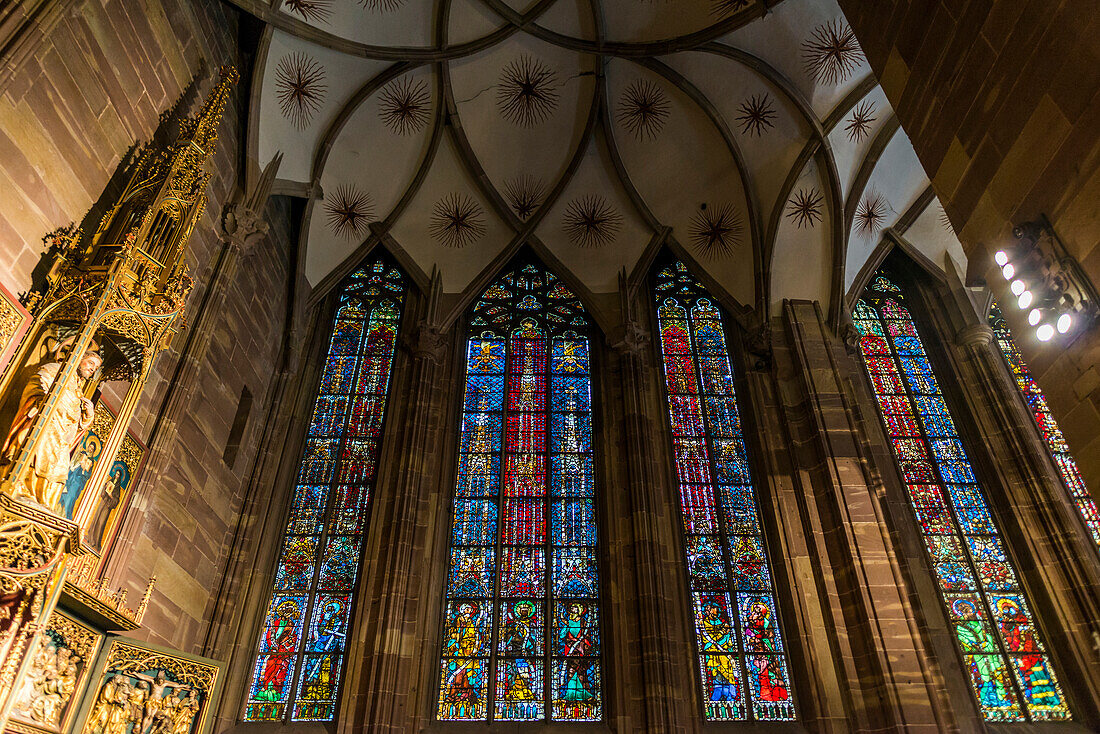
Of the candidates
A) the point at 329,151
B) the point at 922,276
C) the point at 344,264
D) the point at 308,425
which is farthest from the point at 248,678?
the point at 922,276

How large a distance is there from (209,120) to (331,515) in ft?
16.2

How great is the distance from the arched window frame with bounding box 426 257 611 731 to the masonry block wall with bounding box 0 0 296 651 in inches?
101

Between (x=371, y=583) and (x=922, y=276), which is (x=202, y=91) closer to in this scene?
(x=371, y=583)

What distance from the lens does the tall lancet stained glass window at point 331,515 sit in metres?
8.30

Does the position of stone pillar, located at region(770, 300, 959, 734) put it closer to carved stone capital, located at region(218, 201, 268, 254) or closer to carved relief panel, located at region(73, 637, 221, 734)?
carved relief panel, located at region(73, 637, 221, 734)

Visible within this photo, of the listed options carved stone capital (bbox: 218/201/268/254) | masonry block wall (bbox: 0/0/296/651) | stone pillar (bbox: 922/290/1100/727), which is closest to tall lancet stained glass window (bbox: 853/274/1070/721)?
stone pillar (bbox: 922/290/1100/727)

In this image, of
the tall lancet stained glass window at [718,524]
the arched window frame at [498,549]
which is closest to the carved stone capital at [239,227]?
the arched window frame at [498,549]

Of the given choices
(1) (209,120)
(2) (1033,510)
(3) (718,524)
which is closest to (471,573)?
(3) (718,524)

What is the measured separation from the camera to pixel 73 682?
5012mm

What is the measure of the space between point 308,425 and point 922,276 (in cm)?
996

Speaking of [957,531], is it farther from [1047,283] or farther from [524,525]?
[1047,283]

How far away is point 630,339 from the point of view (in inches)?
433

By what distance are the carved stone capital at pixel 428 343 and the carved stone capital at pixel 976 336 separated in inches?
308

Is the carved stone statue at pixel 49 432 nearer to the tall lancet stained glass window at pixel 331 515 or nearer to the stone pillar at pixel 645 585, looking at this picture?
the tall lancet stained glass window at pixel 331 515
